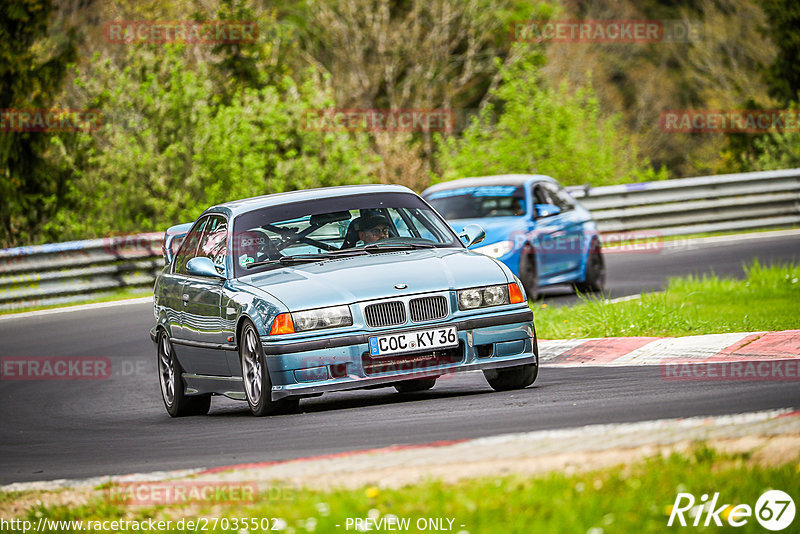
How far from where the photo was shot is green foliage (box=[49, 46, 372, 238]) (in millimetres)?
24656

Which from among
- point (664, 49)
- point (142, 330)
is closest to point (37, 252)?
point (142, 330)

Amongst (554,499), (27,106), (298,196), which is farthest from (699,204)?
(554,499)

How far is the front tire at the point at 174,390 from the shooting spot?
10570mm

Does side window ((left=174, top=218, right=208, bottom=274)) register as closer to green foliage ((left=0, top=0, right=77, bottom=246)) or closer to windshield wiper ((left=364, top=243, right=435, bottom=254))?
windshield wiper ((left=364, top=243, right=435, bottom=254))

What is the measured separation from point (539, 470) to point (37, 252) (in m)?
15.6

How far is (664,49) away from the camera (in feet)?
200

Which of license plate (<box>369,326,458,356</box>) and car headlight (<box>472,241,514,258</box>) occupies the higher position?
license plate (<box>369,326,458,356</box>)

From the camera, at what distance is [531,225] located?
53.9 feet

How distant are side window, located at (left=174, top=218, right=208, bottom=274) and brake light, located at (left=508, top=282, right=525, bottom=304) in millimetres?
2932

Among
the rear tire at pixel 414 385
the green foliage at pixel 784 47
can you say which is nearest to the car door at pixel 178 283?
the rear tire at pixel 414 385

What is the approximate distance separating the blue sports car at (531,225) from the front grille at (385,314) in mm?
7003

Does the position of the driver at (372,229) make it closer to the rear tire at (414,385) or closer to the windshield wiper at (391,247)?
the windshield wiper at (391,247)

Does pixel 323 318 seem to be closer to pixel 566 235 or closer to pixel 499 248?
pixel 499 248

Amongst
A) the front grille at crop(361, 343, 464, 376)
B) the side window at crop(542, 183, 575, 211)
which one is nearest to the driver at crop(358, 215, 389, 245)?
the front grille at crop(361, 343, 464, 376)
